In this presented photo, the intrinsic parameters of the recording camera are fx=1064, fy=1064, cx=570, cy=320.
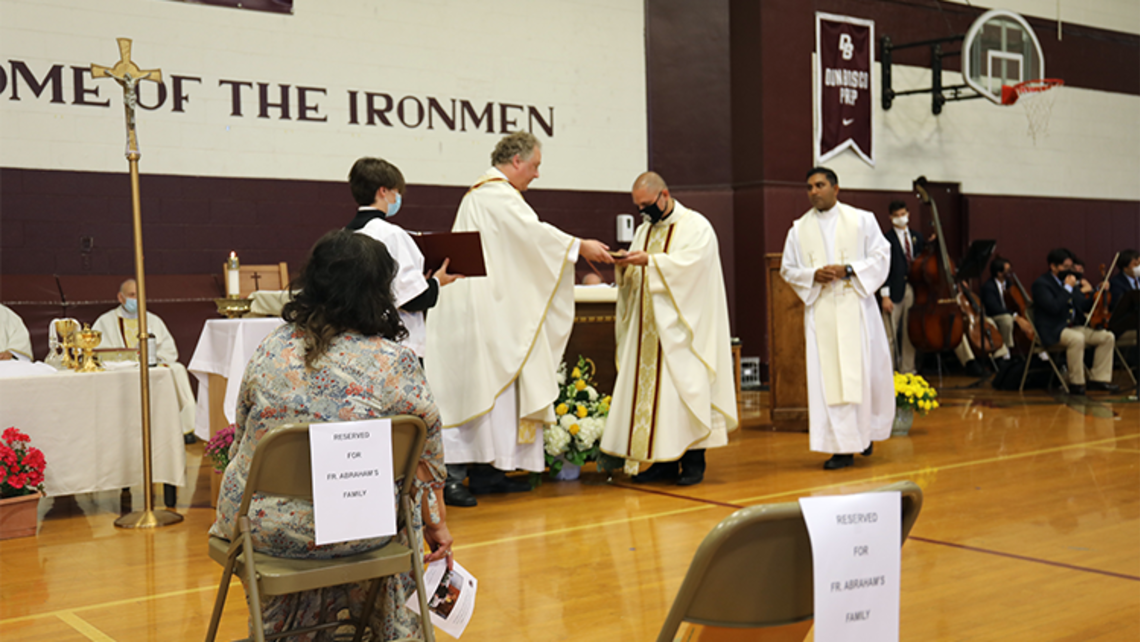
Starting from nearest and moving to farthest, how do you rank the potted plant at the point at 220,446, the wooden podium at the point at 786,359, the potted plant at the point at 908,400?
the potted plant at the point at 220,446, the potted plant at the point at 908,400, the wooden podium at the point at 786,359

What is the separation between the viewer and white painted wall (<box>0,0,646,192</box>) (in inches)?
333

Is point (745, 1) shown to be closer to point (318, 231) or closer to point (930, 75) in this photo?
point (930, 75)

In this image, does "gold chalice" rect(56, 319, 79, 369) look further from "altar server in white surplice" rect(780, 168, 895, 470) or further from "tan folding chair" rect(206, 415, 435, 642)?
"altar server in white surplice" rect(780, 168, 895, 470)

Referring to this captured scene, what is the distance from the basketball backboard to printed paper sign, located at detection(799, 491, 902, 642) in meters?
10.7

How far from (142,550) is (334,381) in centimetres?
259

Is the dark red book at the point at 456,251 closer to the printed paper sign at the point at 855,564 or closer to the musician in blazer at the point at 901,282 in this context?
the printed paper sign at the point at 855,564

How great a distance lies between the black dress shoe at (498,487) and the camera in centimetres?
591

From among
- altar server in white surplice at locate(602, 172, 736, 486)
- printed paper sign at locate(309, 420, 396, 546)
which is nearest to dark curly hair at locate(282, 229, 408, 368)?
printed paper sign at locate(309, 420, 396, 546)

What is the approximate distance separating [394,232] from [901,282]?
6745 millimetres

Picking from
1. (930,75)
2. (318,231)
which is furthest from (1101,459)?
(930,75)

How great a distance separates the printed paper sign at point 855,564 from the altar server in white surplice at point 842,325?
16.2 feet

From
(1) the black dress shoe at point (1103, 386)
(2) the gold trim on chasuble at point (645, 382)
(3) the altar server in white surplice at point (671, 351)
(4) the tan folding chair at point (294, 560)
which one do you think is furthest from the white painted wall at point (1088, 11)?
(4) the tan folding chair at point (294, 560)

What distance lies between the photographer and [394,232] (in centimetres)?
504

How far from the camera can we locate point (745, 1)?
36.8 ft
